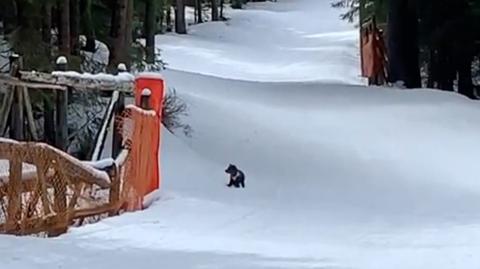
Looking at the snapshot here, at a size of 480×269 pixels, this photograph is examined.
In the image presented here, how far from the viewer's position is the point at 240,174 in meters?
12.4

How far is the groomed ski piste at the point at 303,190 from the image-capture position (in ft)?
22.4

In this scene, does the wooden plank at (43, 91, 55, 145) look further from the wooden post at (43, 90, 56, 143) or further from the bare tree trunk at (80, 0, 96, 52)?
the bare tree trunk at (80, 0, 96, 52)

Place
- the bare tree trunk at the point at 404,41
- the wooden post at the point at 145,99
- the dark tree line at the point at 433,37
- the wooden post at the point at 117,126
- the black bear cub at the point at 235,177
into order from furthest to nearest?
1. the bare tree trunk at the point at 404,41
2. the dark tree line at the point at 433,37
3. the black bear cub at the point at 235,177
4. the wooden post at the point at 117,126
5. the wooden post at the point at 145,99

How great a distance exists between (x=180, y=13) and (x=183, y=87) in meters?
22.3

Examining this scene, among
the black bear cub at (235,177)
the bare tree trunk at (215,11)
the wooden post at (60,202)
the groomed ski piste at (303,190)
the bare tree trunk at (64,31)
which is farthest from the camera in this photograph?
the bare tree trunk at (215,11)

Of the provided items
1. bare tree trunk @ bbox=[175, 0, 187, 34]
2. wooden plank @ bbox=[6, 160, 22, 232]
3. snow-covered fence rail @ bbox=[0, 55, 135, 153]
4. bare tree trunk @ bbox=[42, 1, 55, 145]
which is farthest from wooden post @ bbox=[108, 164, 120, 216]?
bare tree trunk @ bbox=[175, 0, 187, 34]

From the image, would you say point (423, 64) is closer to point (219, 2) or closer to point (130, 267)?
point (130, 267)

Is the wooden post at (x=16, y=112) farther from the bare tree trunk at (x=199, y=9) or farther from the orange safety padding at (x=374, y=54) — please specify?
the bare tree trunk at (x=199, y=9)

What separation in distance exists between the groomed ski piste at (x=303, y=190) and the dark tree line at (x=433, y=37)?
5.24ft

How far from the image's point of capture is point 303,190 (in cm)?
1285

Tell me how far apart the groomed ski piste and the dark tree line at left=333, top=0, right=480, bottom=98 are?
1597 mm

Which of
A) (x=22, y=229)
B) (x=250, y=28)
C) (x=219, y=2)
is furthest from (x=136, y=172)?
(x=219, y=2)

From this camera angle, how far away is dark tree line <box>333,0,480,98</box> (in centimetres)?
2078

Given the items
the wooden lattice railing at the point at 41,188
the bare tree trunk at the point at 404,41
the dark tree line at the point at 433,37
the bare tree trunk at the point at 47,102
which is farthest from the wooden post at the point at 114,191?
the bare tree trunk at the point at 404,41
